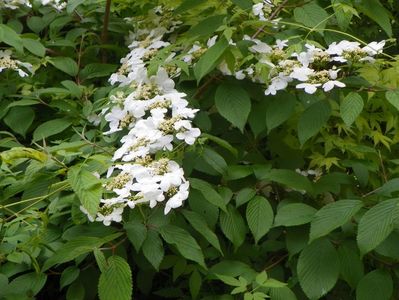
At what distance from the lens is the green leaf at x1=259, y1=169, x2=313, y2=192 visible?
5.10 ft

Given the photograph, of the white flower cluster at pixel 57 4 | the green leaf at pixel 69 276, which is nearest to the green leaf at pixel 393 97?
the green leaf at pixel 69 276

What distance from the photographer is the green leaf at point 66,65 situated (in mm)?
2127

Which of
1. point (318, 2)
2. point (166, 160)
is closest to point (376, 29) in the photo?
point (318, 2)

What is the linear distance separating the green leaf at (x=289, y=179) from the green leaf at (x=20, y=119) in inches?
34.5

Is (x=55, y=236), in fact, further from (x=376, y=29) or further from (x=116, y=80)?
(x=376, y=29)

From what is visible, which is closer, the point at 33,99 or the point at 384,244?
the point at 384,244

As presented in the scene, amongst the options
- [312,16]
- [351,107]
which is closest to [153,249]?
[351,107]

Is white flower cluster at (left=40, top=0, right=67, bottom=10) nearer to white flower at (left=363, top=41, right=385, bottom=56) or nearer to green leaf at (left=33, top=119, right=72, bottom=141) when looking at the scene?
green leaf at (left=33, top=119, right=72, bottom=141)

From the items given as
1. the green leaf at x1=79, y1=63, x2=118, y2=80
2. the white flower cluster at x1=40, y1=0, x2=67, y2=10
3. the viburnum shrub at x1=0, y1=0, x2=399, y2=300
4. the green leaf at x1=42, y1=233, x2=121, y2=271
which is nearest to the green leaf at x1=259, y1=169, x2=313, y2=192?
the viburnum shrub at x1=0, y1=0, x2=399, y2=300

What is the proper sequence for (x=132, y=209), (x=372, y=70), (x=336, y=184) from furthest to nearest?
(x=372, y=70) → (x=336, y=184) → (x=132, y=209)

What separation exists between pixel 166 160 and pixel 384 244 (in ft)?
1.86

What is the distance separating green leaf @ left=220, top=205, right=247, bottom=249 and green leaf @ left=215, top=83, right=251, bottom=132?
24 centimetres

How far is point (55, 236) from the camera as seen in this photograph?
1521 mm

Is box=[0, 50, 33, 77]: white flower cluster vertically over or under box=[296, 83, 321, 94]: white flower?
under
